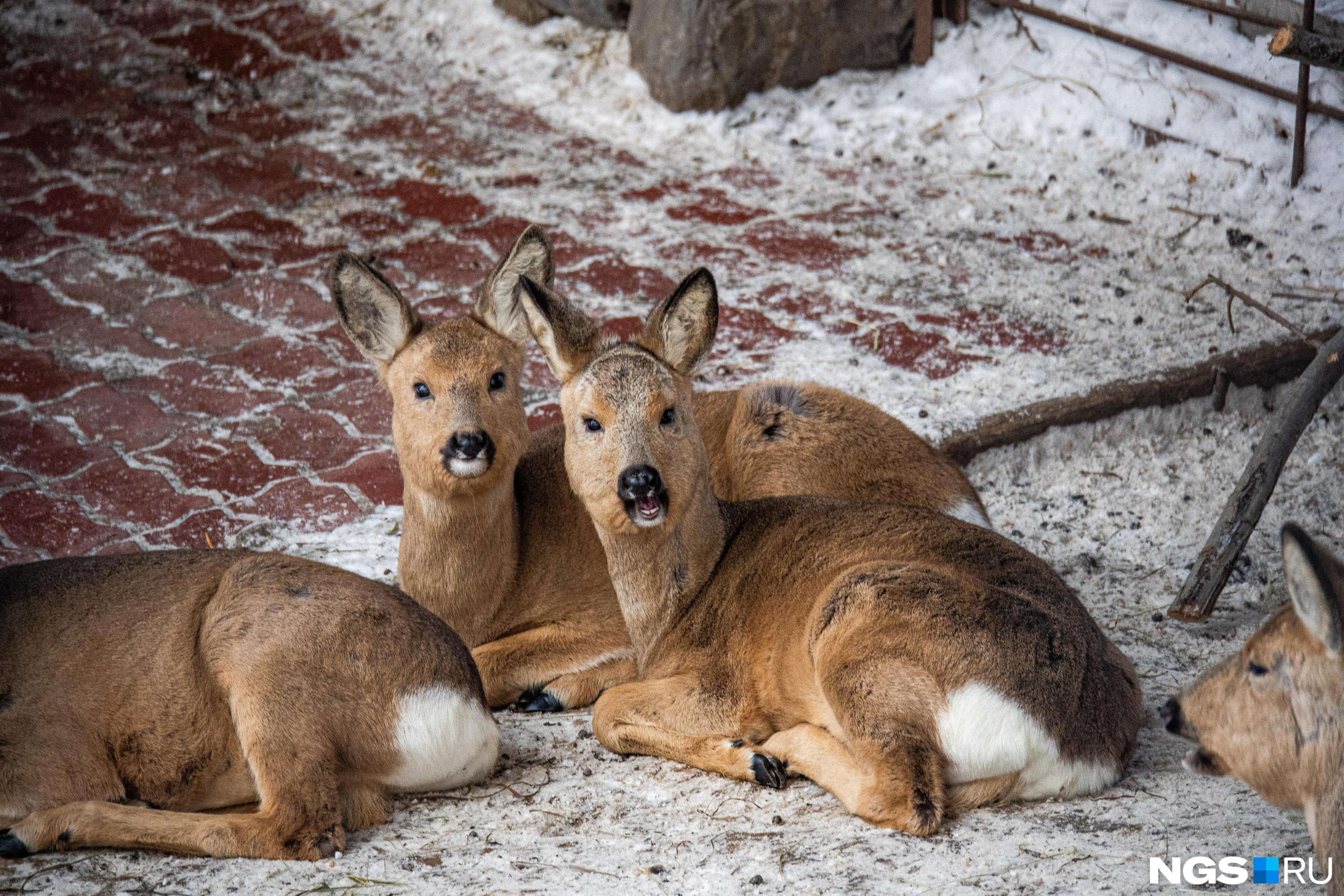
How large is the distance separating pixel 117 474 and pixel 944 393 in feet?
13.6

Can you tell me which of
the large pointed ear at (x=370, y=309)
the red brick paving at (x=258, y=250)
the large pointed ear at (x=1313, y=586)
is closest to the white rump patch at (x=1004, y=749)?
the large pointed ear at (x=1313, y=586)

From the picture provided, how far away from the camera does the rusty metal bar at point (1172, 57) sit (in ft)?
28.0

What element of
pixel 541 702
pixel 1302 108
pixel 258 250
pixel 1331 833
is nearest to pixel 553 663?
pixel 541 702

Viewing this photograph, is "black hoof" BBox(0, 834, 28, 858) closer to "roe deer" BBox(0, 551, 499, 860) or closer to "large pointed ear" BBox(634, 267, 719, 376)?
"roe deer" BBox(0, 551, 499, 860)

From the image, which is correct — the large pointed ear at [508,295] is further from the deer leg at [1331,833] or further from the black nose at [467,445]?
the deer leg at [1331,833]

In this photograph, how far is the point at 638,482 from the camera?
182 inches

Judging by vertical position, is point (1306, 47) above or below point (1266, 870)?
above

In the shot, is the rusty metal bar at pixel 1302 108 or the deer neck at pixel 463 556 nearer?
the deer neck at pixel 463 556

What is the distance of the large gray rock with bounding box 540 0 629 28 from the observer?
1134 centimetres

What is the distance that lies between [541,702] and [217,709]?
1394mm

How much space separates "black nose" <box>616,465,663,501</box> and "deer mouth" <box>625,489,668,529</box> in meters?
0.02

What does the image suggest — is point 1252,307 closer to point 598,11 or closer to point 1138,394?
point 1138,394

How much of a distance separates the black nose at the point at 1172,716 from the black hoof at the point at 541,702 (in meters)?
2.36

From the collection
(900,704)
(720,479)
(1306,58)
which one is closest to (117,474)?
(720,479)
